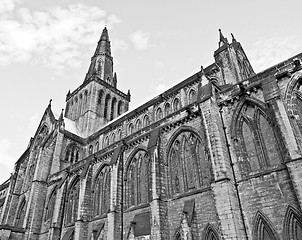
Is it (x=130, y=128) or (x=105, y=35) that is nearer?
(x=130, y=128)

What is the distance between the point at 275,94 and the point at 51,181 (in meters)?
24.1

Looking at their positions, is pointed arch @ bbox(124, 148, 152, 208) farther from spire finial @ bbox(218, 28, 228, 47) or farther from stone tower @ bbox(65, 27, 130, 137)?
stone tower @ bbox(65, 27, 130, 137)

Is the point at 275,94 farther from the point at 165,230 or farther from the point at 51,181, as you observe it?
the point at 51,181

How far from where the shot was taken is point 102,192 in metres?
22.1

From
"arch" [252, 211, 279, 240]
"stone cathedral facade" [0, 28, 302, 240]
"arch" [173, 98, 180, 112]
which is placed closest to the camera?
"arch" [252, 211, 279, 240]

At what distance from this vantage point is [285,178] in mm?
12172

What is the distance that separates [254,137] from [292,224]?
15.6 feet

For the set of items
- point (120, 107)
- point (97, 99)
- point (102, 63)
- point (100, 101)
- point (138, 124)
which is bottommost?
point (138, 124)

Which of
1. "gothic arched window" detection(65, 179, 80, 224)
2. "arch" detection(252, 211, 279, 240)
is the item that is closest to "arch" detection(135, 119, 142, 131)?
"gothic arched window" detection(65, 179, 80, 224)

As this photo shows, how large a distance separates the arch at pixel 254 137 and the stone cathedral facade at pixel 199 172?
54mm

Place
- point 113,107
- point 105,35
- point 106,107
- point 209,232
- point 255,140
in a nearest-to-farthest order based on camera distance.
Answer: point 209,232
point 255,140
point 106,107
point 113,107
point 105,35

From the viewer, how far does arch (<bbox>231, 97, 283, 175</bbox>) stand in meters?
13.5

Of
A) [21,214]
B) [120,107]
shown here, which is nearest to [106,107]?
[120,107]

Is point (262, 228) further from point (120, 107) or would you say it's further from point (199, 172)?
point (120, 107)
